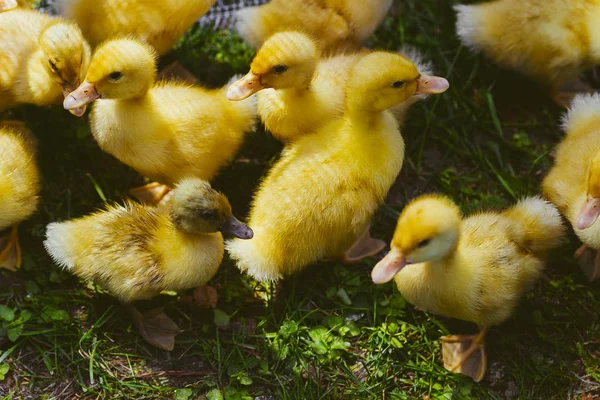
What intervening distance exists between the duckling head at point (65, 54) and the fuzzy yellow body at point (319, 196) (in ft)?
2.90

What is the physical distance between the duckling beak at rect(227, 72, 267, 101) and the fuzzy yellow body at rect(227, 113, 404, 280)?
314mm

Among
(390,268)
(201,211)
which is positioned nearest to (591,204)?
(390,268)

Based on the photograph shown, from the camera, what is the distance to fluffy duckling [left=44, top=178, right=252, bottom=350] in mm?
2609

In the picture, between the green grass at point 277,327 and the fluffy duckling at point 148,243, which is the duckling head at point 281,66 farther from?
the green grass at point 277,327

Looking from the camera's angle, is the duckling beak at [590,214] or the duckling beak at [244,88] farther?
the duckling beak at [244,88]

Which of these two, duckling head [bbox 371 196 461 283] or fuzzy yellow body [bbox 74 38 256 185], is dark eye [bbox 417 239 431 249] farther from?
fuzzy yellow body [bbox 74 38 256 185]

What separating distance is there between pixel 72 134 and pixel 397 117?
157cm

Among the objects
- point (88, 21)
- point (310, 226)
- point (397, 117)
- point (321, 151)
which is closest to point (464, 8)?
point (397, 117)

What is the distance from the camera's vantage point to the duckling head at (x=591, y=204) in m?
2.67

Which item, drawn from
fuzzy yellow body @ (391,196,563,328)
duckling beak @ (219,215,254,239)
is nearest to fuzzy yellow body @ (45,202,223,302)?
duckling beak @ (219,215,254,239)

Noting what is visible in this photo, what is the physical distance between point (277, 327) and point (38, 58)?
1562 millimetres

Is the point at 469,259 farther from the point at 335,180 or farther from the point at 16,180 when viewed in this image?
the point at 16,180

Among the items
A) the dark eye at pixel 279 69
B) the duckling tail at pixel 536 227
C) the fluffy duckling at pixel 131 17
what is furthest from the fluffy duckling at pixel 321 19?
the duckling tail at pixel 536 227

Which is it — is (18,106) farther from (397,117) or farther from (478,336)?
(478,336)
